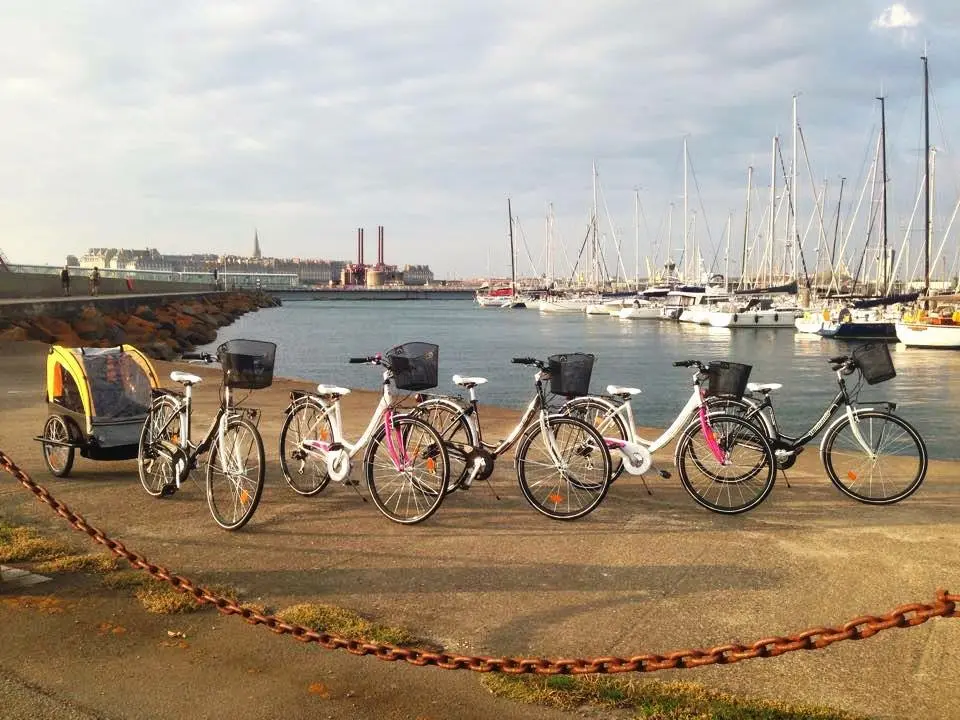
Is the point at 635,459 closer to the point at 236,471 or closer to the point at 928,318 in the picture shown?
the point at 236,471

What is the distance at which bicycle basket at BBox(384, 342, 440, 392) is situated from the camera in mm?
6070

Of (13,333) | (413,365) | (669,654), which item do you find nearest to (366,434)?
(413,365)

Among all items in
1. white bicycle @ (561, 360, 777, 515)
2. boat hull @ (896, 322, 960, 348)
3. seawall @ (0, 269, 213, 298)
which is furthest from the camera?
boat hull @ (896, 322, 960, 348)

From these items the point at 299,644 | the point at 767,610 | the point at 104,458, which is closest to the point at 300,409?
the point at 104,458

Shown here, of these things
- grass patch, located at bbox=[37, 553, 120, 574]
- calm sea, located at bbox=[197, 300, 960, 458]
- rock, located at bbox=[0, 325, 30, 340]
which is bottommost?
calm sea, located at bbox=[197, 300, 960, 458]

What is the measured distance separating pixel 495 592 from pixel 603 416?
2.49 metres

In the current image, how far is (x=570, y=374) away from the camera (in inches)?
255

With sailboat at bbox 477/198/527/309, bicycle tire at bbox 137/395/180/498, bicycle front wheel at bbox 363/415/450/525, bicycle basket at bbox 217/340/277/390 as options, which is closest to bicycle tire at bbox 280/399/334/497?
bicycle basket at bbox 217/340/277/390

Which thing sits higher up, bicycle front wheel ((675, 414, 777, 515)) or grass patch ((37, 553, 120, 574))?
bicycle front wheel ((675, 414, 777, 515))

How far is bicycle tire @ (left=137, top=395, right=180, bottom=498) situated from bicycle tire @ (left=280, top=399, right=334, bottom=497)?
2.77 feet

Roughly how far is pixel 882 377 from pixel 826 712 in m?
3.85

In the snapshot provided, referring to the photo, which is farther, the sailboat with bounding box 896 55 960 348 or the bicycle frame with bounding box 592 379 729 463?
the sailboat with bounding box 896 55 960 348

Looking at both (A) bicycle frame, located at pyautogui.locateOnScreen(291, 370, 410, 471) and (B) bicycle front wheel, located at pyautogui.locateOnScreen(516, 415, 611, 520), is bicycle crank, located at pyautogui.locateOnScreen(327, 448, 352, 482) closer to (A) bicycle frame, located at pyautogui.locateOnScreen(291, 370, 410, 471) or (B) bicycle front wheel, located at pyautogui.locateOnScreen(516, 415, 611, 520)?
(A) bicycle frame, located at pyautogui.locateOnScreen(291, 370, 410, 471)

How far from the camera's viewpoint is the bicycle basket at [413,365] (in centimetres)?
607
